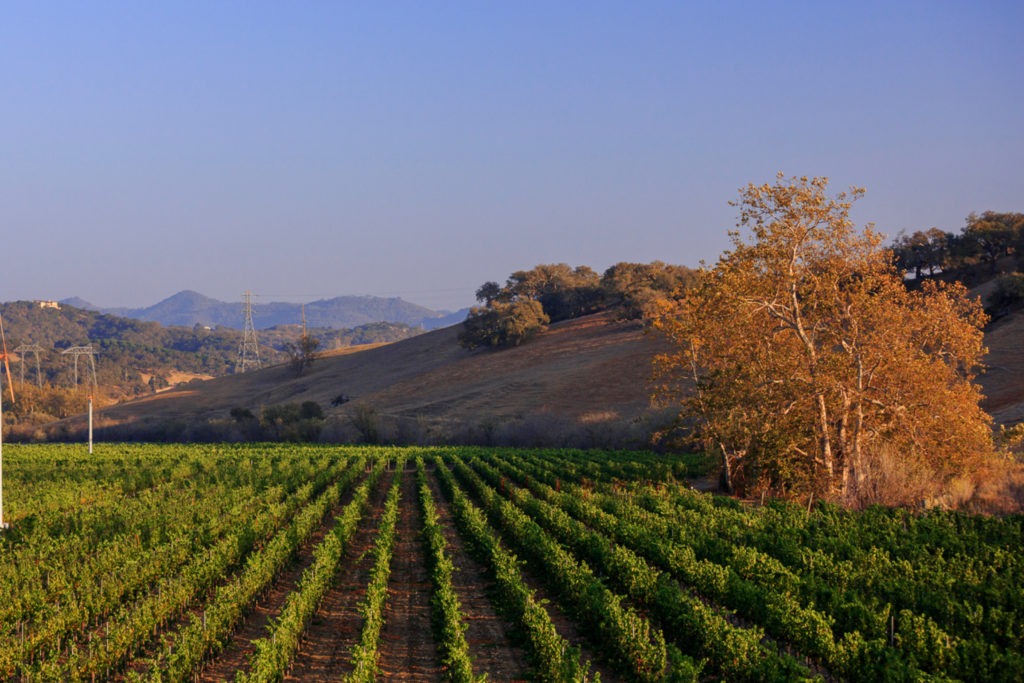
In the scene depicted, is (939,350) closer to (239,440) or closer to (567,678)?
(567,678)

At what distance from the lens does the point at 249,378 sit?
113188 mm

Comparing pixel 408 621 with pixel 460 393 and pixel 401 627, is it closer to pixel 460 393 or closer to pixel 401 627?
pixel 401 627

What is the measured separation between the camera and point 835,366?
2797 centimetres

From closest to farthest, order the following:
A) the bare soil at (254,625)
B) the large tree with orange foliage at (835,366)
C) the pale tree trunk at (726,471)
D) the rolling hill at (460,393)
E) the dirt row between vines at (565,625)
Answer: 1. the dirt row between vines at (565,625)
2. the bare soil at (254,625)
3. the large tree with orange foliage at (835,366)
4. the pale tree trunk at (726,471)
5. the rolling hill at (460,393)

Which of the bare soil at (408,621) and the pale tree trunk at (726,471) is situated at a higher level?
the pale tree trunk at (726,471)

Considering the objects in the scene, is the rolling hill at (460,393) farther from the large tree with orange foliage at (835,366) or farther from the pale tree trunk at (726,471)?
the large tree with orange foliage at (835,366)

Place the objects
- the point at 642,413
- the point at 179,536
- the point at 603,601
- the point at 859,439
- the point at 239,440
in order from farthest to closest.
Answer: the point at 239,440 → the point at 642,413 → the point at 859,439 → the point at 179,536 → the point at 603,601

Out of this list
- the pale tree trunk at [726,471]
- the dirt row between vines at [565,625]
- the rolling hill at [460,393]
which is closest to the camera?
the dirt row between vines at [565,625]

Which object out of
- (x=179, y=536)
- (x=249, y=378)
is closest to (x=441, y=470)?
(x=179, y=536)

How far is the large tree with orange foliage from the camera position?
1077 inches

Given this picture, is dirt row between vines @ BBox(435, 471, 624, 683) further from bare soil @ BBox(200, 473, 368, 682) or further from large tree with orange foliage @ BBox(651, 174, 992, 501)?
large tree with orange foliage @ BBox(651, 174, 992, 501)

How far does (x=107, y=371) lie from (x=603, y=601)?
180 metres

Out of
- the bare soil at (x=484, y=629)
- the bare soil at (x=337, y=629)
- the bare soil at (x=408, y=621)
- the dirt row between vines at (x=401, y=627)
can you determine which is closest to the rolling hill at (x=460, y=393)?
the bare soil at (x=408, y=621)

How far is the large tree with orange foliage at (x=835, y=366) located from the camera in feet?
89.7
